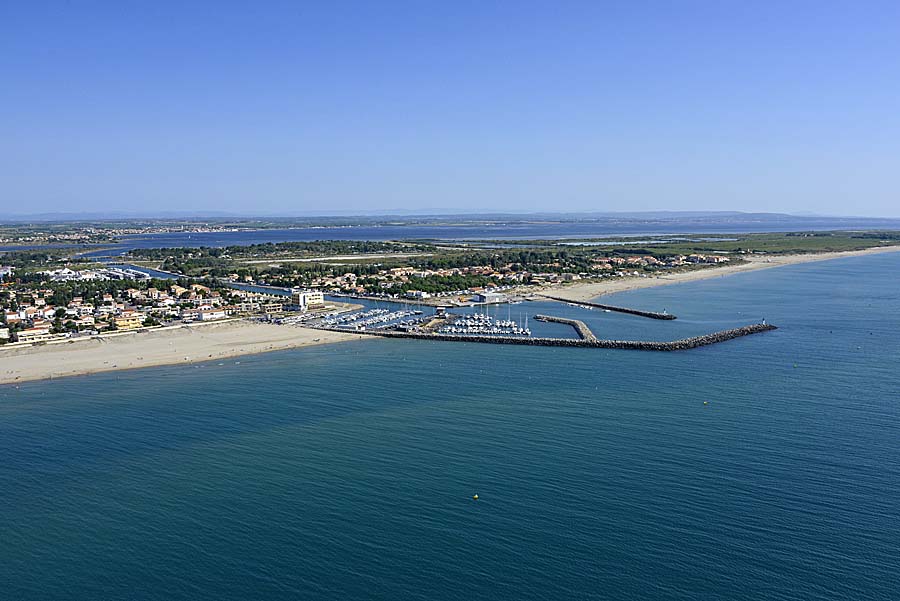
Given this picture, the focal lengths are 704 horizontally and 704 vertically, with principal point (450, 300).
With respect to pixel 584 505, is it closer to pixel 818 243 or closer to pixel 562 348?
pixel 562 348

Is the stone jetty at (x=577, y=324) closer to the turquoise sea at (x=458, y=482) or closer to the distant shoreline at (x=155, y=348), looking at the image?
the turquoise sea at (x=458, y=482)

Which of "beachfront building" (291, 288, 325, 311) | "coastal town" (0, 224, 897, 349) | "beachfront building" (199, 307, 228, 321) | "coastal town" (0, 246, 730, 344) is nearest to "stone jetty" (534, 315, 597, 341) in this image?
"coastal town" (0, 224, 897, 349)

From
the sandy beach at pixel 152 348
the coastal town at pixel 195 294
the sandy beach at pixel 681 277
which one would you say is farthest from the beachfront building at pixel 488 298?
the sandy beach at pixel 152 348

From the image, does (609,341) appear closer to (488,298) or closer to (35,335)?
(488,298)

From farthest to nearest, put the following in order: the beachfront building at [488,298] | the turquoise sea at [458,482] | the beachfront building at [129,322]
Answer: the beachfront building at [488,298] → the beachfront building at [129,322] → the turquoise sea at [458,482]

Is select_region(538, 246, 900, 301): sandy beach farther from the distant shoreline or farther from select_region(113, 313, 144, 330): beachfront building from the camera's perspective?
select_region(113, 313, 144, 330): beachfront building

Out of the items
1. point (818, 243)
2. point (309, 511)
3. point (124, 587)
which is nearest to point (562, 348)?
point (309, 511)
